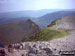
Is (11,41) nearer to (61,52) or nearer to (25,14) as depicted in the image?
(25,14)

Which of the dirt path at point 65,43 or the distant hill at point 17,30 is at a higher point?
the distant hill at point 17,30

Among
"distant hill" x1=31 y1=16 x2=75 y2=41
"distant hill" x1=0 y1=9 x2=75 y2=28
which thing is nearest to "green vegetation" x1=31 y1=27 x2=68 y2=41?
"distant hill" x1=31 y1=16 x2=75 y2=41

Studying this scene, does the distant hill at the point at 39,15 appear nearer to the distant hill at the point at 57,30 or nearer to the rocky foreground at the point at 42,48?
the distant hill at the point at 57,30

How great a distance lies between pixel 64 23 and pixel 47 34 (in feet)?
1.17

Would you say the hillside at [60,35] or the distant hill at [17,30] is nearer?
the distant hill at [17,30]

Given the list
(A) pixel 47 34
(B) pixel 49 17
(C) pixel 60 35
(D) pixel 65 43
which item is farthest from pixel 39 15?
(D) pixel 65 43

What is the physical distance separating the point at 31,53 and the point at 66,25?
735 mm

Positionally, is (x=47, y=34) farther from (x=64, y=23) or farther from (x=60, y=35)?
(x=64, y=23)

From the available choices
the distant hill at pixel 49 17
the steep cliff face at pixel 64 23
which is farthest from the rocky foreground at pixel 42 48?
the distant hill at pixel 49 17

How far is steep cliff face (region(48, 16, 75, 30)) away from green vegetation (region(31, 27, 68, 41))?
10cm

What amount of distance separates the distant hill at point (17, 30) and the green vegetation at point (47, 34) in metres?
0.08

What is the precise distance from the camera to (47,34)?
2449 millimetres

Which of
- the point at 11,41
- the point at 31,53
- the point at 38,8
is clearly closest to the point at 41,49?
the point at 31,53

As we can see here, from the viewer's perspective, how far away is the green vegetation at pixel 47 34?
7.92ft
